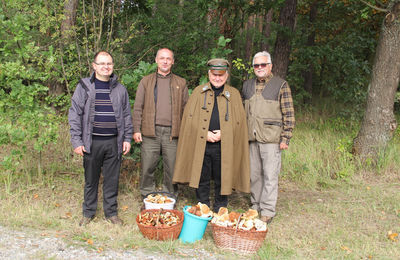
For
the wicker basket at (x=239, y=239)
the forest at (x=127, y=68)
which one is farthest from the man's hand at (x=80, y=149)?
the wicker basket at (x=239, y=239)

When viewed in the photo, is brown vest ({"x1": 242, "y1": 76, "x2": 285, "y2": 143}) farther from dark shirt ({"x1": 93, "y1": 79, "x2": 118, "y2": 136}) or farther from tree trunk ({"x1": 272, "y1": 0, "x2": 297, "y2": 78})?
tree trunk ({"x1": 272, "y1": 0, "x2": 297, "y2": 78})

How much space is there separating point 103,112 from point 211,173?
162 cm

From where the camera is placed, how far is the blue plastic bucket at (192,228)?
4125 mm

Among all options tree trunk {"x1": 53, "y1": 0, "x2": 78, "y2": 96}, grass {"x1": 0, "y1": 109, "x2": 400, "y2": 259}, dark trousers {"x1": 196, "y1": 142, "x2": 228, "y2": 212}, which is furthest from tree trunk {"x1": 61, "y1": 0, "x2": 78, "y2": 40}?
dark trousers {"x1": 196, "y1": 142, "x2": 228, "y2": 212}

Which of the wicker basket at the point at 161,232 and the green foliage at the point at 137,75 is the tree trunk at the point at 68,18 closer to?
the green foliage at the point at 137,75

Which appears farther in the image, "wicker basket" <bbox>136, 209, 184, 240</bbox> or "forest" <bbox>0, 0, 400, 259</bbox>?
"forest" <bbox>0, 0, 400, 259</bbox>

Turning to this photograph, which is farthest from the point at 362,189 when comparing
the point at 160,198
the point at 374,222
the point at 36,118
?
the point at 36,118

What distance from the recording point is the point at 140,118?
15.8 ft

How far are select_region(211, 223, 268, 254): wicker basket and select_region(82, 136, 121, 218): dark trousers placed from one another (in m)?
1.45

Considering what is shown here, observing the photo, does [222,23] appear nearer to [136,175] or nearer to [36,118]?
[136,175]

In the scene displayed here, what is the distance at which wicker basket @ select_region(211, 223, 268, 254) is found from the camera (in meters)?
3.88

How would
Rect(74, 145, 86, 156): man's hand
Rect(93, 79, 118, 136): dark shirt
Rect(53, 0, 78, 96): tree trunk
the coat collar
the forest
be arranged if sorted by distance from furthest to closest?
Rect(53, 0, 78, 96): tree trunk
the forest
the coat collar
Rect(93, 79, 118, 136): dark shirt
Rect(74, 145, 86, 156): man's hand

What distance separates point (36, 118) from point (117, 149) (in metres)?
1.63

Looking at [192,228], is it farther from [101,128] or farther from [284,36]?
[284,36]
